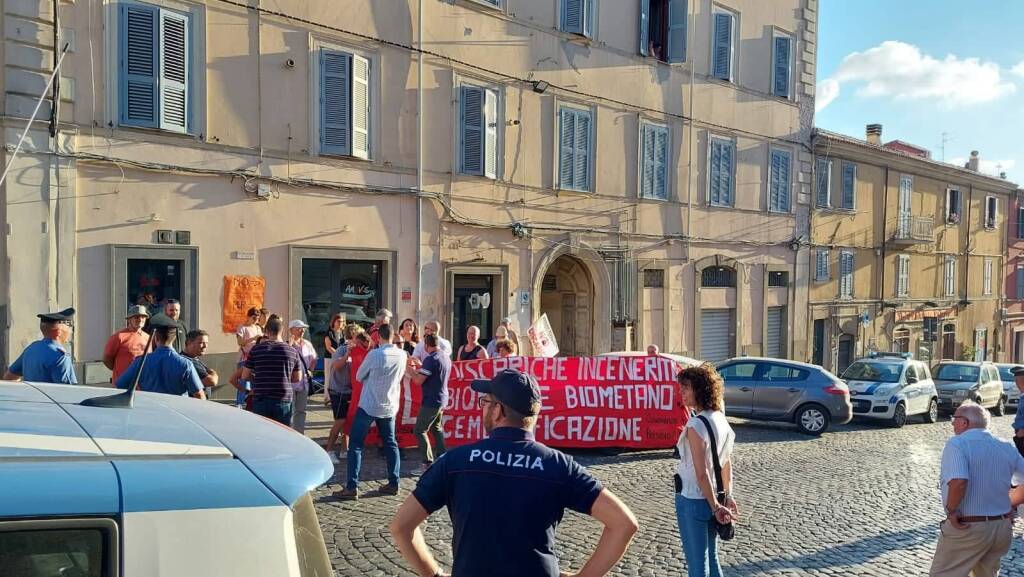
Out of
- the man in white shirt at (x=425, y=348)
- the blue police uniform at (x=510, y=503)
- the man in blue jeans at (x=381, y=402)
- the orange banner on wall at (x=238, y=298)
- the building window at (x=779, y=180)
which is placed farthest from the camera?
the building window at (x=779, y=180)

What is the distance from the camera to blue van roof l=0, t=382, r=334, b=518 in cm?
190

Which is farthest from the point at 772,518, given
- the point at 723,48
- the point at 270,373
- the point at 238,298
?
the point at 723,48

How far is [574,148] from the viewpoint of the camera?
17922mm

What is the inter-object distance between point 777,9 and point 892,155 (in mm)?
8678

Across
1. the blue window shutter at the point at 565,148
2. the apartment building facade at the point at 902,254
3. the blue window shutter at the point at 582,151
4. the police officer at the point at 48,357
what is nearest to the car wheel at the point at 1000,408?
the apartment building facade at the point at 902,254

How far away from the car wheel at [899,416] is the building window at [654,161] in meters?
7.62

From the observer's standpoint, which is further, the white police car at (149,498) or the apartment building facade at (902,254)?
the apartment building facade at (902,254)

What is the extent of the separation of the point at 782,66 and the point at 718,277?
7067 mm

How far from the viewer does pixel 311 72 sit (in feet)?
43.7

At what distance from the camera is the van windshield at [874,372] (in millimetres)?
16734

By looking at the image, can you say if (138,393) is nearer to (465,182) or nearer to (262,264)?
(262,264)

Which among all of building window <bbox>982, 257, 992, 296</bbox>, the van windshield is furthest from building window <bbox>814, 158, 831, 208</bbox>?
building window <bbox>982, 257, 992, 296</bbox>

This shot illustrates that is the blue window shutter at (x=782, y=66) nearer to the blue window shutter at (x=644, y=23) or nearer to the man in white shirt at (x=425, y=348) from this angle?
the blue window shutter at (x=644, y=23)

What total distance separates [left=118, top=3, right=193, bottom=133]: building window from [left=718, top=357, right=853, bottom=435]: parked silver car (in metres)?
10.9
